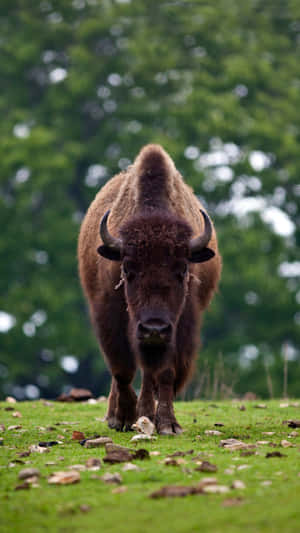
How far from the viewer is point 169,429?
21.7ft

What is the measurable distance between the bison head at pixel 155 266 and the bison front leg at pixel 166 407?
23.4 inches

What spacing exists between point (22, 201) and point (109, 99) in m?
4.86

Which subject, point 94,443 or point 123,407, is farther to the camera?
point 123,407

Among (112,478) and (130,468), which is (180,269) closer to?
(130,468)

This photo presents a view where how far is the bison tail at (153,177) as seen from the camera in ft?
24.3

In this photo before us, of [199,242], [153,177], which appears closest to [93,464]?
[199,242]

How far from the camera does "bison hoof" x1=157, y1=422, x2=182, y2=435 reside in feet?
21.5

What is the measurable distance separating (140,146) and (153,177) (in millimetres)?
14216

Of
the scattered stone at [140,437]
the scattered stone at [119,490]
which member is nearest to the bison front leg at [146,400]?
the scattered stone at [140,437]

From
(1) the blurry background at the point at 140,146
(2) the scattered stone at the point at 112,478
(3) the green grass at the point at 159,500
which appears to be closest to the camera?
(3) the green grass at the point at 159,500

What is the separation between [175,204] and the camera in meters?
7.63

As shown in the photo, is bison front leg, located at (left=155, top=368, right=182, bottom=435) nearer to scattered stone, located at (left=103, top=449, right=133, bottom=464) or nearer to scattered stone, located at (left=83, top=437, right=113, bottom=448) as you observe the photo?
scattered stone, located at (left=83, top=437, right=113, bottom=448)

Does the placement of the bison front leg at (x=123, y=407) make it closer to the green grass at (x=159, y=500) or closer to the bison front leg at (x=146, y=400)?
the bison front leg at (x=146, y=400)

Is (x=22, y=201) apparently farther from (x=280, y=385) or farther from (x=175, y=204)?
(x=175, y=204)
